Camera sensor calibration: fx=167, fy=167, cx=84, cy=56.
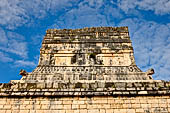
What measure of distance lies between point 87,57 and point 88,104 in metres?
4.51

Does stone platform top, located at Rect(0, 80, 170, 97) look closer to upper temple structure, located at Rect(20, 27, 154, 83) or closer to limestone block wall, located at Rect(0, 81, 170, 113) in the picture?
limestone block wall, located at Rect(0, 81, 170, 113)

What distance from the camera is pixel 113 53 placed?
11547 millimetres

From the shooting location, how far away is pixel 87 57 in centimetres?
1129

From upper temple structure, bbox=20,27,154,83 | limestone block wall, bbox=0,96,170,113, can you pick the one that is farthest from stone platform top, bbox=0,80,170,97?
upper temple structure, bbox=20,27,154,83

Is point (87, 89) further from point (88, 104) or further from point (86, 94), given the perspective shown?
point (88, 104)

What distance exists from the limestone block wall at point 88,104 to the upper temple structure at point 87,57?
85.1 inches

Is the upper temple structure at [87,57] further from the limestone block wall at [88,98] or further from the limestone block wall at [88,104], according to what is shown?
the limestone block wall at [88,104]

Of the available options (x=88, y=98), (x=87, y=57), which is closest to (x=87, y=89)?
(x=88, y=98)

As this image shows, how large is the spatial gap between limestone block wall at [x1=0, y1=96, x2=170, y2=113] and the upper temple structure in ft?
7.09

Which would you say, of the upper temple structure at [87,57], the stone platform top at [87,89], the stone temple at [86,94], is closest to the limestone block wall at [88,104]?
the stone temple at [86,94]

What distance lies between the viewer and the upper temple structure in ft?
31.9

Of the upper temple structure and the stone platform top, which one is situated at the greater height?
the upper temple structure

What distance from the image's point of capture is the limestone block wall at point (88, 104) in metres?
7.14

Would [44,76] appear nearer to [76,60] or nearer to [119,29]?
[76,60]
